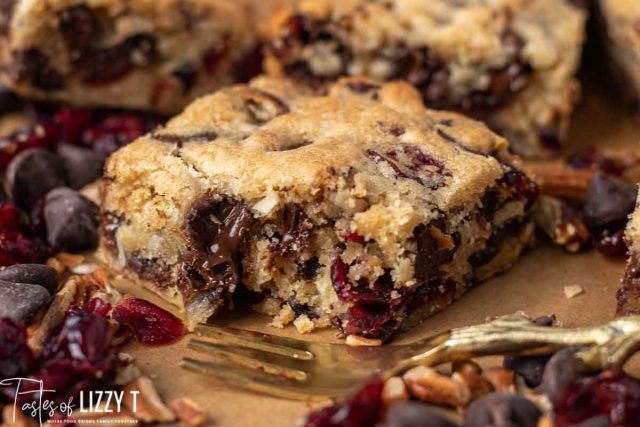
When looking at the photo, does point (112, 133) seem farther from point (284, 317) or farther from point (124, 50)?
point (284, 317)

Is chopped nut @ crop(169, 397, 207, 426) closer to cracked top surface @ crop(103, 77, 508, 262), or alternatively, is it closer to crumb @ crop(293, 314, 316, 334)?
crumb @ crop(293, 314, 316, 334)

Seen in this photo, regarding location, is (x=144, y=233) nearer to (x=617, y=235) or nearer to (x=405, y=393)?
(x=405, y=393)

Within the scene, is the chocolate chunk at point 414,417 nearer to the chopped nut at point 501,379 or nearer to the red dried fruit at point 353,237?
the chopped nut at point 501,379

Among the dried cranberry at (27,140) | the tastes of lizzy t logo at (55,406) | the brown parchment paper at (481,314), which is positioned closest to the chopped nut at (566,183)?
the brown parchment paper at (481,314)

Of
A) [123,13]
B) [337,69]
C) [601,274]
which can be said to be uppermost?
[123,13]

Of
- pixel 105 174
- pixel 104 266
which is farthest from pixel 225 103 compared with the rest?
pixel 104 266

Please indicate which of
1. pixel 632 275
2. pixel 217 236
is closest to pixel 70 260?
pixel 217 236
